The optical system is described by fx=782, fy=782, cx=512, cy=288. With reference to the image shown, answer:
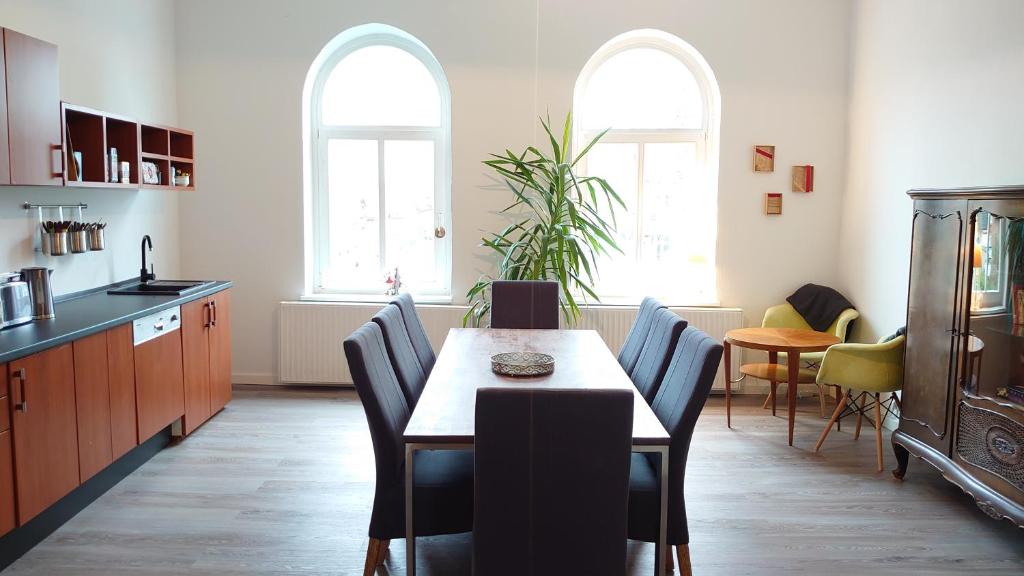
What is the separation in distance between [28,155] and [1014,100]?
178 inches

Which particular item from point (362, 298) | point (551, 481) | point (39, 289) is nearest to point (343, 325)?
point (362, 298)

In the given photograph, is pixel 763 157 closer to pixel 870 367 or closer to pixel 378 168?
pixel 870 367

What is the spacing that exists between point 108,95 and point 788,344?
4.31 metres

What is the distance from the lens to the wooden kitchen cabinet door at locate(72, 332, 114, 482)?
3375 mm

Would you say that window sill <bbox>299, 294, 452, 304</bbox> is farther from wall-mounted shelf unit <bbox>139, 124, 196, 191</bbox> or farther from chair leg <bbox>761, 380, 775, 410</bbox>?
chair leg <bbox>761, 380, 775, 410</bbox>

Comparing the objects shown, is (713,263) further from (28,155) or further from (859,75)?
(28,155)

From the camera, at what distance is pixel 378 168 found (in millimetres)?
5836

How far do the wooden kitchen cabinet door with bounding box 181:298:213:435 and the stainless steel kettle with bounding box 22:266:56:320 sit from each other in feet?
2.70

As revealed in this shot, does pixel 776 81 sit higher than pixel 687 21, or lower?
lower

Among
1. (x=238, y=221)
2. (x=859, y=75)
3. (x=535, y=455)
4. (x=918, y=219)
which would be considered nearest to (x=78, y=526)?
(x=535, y=455)

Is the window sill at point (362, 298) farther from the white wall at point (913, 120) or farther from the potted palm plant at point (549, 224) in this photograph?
the white wall at point (913, 120)

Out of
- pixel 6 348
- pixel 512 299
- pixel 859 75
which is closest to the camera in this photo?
pixel 6 348

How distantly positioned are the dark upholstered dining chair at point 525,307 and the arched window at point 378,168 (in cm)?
134

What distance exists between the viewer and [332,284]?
19.6 feet
